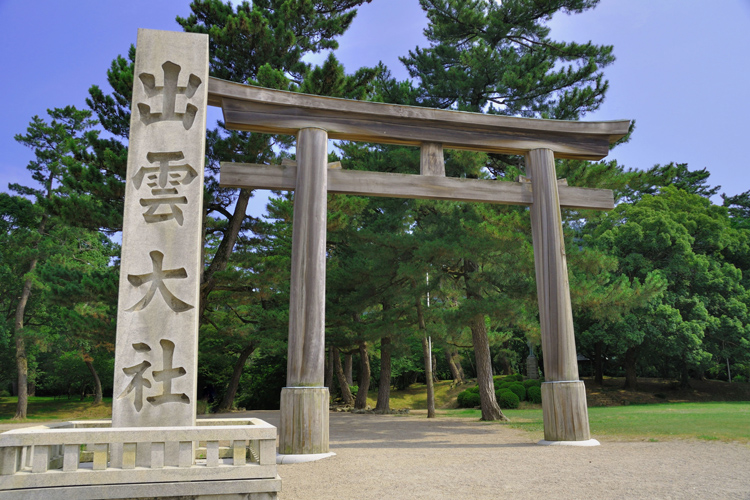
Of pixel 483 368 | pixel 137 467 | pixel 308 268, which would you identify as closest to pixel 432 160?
pixel 308 268

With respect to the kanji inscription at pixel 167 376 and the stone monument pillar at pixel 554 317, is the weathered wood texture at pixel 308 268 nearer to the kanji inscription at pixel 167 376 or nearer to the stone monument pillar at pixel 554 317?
the kanji inscription at pixel 167 376

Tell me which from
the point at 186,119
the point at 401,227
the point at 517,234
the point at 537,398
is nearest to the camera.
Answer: the point at 186,119

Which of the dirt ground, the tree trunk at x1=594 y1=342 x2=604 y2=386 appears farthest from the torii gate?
the tree trunk at x1=594 y1=342 x2=604 y2=386

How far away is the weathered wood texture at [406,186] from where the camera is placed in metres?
6.83

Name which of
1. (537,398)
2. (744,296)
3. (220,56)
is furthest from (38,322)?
(744,296)

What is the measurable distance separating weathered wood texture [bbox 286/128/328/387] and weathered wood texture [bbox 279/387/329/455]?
0.14 meters

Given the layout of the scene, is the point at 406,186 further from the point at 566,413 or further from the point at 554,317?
the point at 566,413

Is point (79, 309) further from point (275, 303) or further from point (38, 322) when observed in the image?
point (38, 322)

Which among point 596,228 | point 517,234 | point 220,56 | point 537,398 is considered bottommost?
point 537,398

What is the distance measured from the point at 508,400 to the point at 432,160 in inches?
462

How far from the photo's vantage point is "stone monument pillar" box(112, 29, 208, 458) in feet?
13.3

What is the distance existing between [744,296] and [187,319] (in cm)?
2240

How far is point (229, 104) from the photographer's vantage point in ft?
22.4

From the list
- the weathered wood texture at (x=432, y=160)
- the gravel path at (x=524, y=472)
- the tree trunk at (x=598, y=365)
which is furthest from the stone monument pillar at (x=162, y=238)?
the tree trunk at (x=598, y=365)
